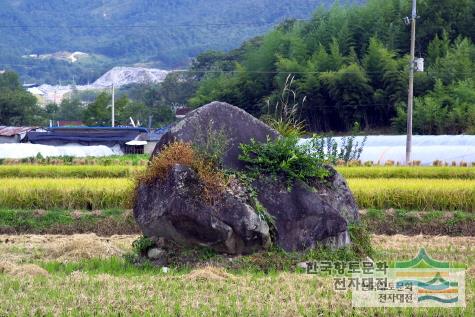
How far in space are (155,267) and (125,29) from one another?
148 metres

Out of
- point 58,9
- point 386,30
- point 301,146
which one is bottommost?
point 301,146

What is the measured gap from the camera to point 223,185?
302 inches

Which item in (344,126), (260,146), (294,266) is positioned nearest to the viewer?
(294,266)

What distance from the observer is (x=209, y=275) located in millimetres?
6660

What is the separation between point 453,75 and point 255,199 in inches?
1117

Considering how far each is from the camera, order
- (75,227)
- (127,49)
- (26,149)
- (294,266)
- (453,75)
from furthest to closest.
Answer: (127,49)
(453,75)
(26,149)
(75,227)
(294,266)

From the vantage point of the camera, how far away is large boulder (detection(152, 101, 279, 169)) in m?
8.24

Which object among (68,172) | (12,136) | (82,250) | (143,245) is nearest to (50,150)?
(12,136)

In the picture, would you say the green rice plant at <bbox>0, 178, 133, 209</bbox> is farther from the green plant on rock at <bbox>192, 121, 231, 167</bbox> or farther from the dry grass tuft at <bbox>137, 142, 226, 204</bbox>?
the dry grass tuft at <bbox>137, 142, 226, 204</bbox>

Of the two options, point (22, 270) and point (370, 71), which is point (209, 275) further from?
point (370, 71)

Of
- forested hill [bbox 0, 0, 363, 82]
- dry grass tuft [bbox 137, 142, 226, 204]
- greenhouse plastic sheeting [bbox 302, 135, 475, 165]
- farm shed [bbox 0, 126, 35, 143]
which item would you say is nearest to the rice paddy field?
dry grass tuft [bbox 137, 142, 226, 204]

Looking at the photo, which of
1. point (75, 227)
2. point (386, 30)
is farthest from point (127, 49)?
point (75, 227)

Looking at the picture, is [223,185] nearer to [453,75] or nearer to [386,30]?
[453,75]

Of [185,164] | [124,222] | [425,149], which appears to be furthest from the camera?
[425,149]
